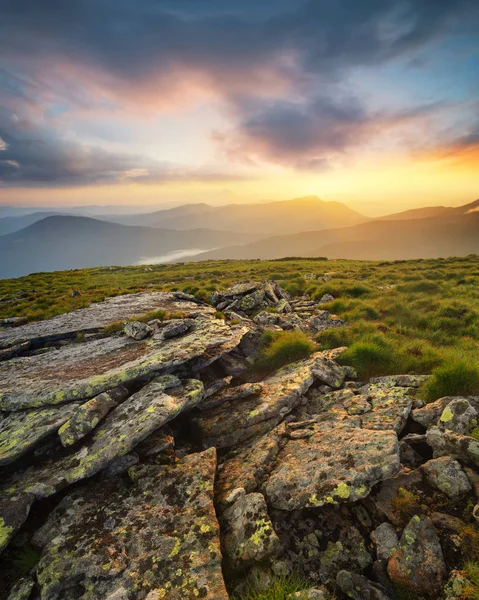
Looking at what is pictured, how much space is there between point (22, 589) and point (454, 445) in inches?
286

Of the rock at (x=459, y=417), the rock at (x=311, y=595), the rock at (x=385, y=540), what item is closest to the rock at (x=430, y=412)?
the rock at (x=459, y=417)

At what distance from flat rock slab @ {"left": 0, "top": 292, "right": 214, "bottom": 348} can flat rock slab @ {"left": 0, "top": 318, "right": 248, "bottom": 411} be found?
1.90 meters

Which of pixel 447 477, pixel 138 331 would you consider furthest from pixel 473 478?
pixel 138 331

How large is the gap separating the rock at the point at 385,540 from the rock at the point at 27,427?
641 cm

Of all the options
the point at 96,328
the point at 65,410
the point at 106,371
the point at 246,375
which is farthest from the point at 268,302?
the point at 65,410

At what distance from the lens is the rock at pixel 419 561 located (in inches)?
151

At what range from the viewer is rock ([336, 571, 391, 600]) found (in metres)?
3.86

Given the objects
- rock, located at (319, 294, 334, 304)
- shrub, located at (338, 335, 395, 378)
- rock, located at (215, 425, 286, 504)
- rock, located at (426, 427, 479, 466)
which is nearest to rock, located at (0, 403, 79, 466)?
rock, located at (215, 425, 286, 504)

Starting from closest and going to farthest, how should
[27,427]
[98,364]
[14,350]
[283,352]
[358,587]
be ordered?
[358,587]
[27,427]
[98,364]
[283,352]
[14,350]

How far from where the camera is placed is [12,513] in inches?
192

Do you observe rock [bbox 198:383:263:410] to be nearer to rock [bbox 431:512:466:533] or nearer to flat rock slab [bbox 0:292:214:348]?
rock [bbox 431:512:466:533]

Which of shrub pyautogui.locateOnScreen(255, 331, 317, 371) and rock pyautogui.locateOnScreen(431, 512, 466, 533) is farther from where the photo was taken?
shrub pyautogui.locateOnScreen(255, 331, 317, 371)

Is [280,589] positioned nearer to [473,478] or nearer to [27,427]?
[473,478]

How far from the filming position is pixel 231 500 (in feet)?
17.3
